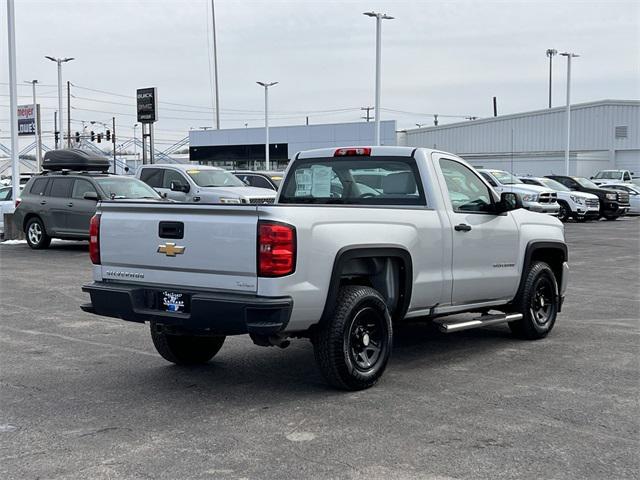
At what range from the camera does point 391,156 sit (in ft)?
25.1

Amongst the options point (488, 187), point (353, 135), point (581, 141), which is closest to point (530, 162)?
point (581, 141)

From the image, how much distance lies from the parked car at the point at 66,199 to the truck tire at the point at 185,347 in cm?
1119

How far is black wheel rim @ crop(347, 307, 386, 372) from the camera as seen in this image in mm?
6507

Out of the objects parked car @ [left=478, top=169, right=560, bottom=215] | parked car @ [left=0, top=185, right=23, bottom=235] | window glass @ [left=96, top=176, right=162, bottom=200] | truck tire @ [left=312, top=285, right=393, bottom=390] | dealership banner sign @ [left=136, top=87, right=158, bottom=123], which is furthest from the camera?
dealership banner sign @ [left=136, top=87, right=158, bottom=123]

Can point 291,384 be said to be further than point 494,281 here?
No

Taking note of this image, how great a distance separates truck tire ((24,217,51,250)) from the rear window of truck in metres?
12.8

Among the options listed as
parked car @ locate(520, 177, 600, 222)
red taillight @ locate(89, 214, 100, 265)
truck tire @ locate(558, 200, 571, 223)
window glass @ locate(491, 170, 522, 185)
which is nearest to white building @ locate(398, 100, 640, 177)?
parked car @ locate(520, 177, 600, 222)

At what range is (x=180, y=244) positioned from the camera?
6309 mm

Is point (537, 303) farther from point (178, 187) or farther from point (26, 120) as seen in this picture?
point (26, 120)

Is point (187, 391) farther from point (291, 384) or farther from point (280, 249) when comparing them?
point (280, 249)

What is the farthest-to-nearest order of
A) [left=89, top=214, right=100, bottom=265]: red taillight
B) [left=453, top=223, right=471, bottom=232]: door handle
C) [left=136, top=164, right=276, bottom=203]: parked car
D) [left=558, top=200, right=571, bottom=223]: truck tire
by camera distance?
[left=558, top=200, right=571, bottom=223]: truck tire < [left=136, top=164, right=276, bottom=203]: parked car < [left=453, top=223, right=471, bottom=232]: door handle < [left=89, top=214, right=100, bottom=265]: red taillight

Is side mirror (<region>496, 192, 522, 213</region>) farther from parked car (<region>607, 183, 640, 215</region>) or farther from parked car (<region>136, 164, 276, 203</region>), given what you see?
parked car (<region>607, 183, 640, 215</region>)

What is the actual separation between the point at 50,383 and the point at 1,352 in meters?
1.53

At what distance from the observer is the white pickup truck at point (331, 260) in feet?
19.6
